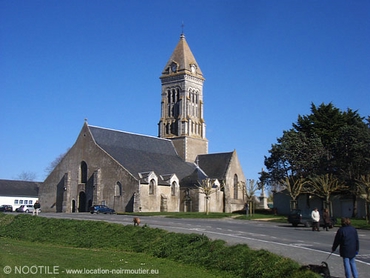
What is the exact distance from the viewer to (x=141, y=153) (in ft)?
220

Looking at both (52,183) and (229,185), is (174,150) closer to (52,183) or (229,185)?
→ (229,185)

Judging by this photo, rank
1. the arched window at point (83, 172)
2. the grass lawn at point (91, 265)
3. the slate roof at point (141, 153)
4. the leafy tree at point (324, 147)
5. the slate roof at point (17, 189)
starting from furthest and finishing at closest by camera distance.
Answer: the slate roof at point (17, 189) → the arched window at point (83, 172) → the slate roof at point (141, 153) → the leafy tree at point (324, 147) → the grass lawn at point (91, 265)

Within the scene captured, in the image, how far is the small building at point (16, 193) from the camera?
83750mm

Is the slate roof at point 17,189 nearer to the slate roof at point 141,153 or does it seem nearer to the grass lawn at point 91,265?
the slate roof at point 141,153

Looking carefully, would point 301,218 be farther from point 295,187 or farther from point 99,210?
point 99,210

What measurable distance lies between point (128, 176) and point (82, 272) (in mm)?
44082

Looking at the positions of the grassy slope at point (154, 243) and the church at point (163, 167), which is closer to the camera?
the grassy slope at point (154, 243)

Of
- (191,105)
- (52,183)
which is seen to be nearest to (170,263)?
(52,183)

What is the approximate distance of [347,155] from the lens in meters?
52.8

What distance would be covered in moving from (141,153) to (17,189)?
31839mm

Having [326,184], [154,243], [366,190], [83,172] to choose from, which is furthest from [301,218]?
[83,172]

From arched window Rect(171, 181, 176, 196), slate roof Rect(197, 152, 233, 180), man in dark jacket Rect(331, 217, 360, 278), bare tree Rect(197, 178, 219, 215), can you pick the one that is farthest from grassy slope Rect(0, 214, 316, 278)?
slate roof Rect(197, 152, 233, 180)

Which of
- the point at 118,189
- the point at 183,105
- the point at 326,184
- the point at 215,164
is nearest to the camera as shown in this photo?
the point at 326,184

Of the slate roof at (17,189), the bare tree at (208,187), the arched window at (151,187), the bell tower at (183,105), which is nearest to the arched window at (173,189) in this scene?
the bare tree at (208,187)
